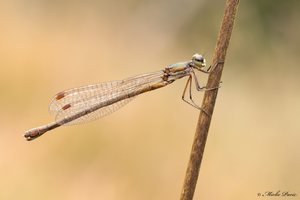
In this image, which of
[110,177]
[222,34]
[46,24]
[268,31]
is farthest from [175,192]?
[268,31]

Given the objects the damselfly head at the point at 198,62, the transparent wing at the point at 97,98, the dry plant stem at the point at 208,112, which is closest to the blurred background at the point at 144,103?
→ the transparent wing at the point at 97,98

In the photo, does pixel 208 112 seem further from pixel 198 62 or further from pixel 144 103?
pixel 144 103

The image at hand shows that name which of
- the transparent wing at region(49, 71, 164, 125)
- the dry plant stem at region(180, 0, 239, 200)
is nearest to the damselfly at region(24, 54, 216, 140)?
the transparent wing at region(49, 71, 164, 125)

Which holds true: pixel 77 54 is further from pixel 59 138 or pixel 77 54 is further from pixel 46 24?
pixel 59 138

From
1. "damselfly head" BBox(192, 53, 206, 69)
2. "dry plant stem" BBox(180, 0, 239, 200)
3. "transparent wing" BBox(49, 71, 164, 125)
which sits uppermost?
"damselfly head" BBox(192, 53, 206, 69)

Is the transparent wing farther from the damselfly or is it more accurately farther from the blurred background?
the blurred background

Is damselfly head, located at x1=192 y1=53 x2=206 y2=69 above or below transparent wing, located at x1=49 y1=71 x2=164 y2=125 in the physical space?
above

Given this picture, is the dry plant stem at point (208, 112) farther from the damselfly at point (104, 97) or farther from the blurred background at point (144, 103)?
the blurred background at point (144, 103)
